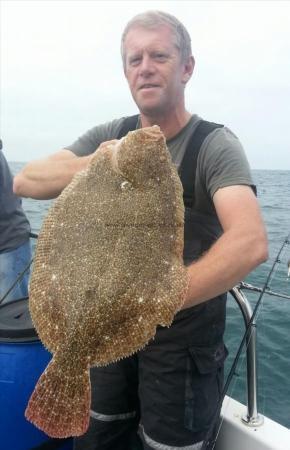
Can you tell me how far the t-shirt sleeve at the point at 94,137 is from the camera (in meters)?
3.14

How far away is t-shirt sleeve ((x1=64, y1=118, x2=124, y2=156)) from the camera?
3.14m

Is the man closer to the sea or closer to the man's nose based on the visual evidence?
the man's nose

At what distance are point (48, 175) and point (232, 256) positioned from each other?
1269mm

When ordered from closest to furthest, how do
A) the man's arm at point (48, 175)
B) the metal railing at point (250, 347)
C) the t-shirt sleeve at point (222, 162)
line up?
the t-shirt sleeve at point (222, 162) < the man's arm at point (48, 175) < the metal railing at point (250, 347)

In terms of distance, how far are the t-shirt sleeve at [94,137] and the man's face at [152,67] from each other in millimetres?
455

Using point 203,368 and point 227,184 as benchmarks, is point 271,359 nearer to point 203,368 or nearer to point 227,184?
point 203,368

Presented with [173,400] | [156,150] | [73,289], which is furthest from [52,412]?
[156,150]

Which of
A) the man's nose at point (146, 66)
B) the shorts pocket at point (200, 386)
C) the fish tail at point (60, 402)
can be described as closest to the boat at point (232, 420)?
the shorts pocket at point (200, 386)

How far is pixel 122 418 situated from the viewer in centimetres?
308

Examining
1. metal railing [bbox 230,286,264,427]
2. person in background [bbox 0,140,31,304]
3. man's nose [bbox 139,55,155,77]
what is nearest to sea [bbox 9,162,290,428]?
metal railing [bbox 230,286,264,427]

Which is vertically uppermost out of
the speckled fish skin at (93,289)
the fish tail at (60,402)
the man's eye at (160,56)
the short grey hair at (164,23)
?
the short grey hair at (164,23)

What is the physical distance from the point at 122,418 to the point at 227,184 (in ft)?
6.27

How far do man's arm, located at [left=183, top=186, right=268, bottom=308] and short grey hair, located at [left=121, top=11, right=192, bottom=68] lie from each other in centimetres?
123

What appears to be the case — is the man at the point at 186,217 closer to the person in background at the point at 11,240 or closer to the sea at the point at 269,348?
the sea at the point at 269,348
